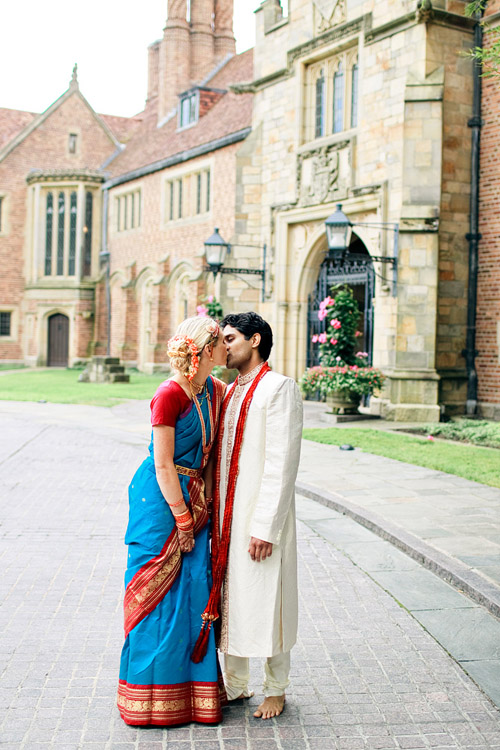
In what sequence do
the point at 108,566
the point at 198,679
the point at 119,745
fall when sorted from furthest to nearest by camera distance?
the point at 108,566
the point at 198,679
the point at 119,745

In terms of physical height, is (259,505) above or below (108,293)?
below

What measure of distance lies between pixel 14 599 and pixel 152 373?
86.2 feet

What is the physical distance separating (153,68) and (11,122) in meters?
8.08

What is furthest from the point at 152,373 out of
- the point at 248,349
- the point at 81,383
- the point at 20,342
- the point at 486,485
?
the point at 248,349

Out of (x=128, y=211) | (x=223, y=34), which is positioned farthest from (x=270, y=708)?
(x=223, y=34)

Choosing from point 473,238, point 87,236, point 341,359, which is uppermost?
point 87,236

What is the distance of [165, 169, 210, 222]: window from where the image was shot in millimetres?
27875

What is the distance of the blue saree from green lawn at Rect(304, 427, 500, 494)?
5753 mm

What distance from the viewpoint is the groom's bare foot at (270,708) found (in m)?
3.42

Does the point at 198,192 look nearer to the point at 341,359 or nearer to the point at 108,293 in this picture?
the point at 108,293

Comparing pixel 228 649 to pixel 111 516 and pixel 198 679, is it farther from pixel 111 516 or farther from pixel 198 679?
pixel 111 516

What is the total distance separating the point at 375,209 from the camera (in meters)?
15.8

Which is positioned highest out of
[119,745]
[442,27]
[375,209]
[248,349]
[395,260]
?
[442,27]

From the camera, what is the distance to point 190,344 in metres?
3.32
